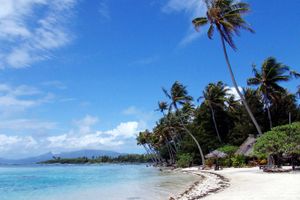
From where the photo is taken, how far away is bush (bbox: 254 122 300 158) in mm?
21844

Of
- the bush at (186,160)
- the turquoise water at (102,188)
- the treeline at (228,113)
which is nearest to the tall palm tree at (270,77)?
the treeline at (228,113)

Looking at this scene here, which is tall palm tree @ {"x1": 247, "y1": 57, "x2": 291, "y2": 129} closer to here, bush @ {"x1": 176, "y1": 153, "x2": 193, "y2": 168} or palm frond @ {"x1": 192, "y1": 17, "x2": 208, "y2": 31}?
palm frond @ {"x1": 192, "y1": 17, "x2": 208, "y2": 31}

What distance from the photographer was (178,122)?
55688mm

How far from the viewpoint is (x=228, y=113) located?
50844mm

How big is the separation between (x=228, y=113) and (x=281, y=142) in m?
28.9

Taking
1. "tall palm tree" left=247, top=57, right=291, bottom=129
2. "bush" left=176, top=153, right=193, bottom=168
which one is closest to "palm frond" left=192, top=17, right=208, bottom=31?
"tall palm tree" left=247, top=57, right=291, bottom=129

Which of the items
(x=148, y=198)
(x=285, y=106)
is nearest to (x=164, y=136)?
(x=285, y=106)

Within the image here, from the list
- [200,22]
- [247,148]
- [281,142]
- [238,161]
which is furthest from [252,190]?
[247,148]

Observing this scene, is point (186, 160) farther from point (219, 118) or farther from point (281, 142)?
point (281, 142)

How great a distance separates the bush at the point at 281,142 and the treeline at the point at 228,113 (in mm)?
11696

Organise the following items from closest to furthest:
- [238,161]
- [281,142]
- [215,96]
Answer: [281,142] → [238,161] → [215,96]

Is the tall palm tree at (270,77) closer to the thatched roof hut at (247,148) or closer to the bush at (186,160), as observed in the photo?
the thatched roof hut at (247,148)

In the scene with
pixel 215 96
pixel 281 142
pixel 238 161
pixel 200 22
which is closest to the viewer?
pixel 281 142

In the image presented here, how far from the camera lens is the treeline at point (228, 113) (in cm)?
3400
